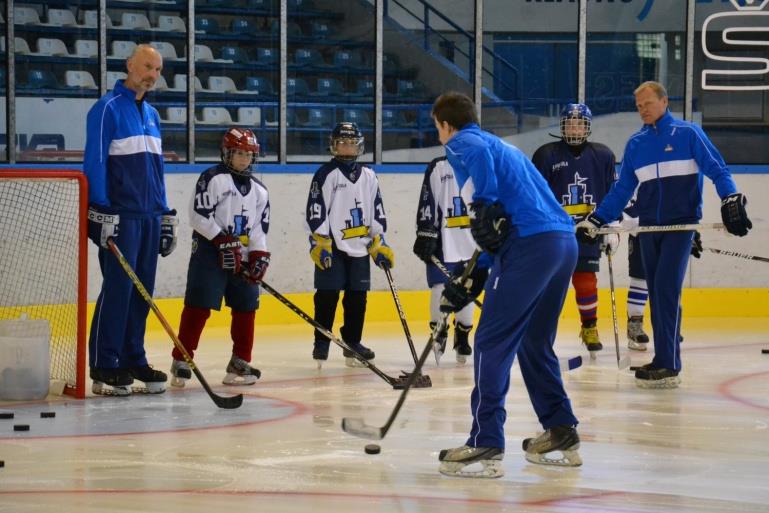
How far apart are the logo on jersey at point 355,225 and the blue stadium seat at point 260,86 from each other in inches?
101

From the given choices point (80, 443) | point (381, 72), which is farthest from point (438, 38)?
point (80, 443)

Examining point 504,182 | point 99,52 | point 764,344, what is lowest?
point 764,344

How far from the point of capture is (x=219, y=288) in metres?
5.84

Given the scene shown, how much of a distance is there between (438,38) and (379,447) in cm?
547

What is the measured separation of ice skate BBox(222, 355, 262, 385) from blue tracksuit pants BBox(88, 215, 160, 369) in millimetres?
521

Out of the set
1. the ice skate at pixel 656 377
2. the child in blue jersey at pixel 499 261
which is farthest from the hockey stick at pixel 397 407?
the ice skate at pixel 656 377

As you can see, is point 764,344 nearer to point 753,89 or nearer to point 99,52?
point 753,89

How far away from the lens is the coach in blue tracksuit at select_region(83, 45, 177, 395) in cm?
543

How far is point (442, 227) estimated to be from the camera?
260 inches

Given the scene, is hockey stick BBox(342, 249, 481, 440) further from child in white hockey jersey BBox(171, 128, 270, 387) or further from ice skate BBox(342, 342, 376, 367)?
ice skate BBox(342, 342, 376, 367)

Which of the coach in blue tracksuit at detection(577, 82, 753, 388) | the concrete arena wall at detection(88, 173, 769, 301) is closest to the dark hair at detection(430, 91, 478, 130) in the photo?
the coach in blue tracksuit at detection(577, 82, 753, 388)

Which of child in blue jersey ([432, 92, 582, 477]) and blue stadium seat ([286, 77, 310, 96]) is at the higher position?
blue stadium seat ([286, 77, 310, 96])

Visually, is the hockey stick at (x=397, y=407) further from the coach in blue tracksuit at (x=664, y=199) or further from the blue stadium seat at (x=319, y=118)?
the blue stadium seat at (x=319, y=118)

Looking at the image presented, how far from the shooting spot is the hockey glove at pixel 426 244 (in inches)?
253
